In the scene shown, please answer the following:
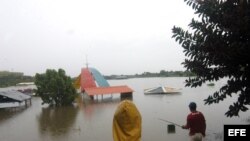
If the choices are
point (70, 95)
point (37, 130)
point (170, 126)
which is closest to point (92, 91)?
point (70, 95)

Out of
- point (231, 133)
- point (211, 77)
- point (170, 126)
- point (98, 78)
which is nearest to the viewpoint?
point (231, 133)

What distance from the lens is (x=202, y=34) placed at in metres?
4.69

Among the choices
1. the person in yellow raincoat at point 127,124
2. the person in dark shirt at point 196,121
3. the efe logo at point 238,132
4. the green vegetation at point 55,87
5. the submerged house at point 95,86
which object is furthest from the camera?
the submerged house at point 95,86

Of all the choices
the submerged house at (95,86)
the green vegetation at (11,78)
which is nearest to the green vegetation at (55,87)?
the submerged house at (95,86)

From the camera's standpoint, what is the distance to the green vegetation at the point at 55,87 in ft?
100

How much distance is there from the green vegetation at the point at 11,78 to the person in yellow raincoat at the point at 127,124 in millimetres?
77250

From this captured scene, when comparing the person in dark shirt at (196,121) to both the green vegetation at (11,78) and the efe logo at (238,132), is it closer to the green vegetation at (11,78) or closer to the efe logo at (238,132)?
the efe logo at (238,132)

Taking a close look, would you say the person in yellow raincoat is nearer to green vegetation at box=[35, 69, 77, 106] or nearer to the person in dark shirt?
the person in dark shirt

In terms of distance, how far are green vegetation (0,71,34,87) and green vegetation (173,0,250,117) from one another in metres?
78.9

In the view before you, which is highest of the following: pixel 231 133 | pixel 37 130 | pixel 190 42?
pixel 190 42

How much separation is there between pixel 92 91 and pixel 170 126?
74.7 feet

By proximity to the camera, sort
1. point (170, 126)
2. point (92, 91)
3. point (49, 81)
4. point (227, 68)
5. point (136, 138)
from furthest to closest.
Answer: point (92, 91)
point (49, 81)
point (170, 126)
point (136, 138)
point (227, 68)

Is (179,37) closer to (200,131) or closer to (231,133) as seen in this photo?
(231,133)

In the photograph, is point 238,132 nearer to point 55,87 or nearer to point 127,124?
point 127,124
